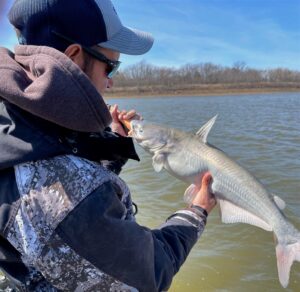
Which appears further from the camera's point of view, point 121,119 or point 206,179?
point 121,119

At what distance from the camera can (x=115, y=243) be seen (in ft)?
5.10

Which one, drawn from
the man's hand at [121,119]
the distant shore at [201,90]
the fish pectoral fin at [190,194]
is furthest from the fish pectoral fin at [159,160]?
the distant shore at [201,90]

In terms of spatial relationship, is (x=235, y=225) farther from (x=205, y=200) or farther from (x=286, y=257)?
(x=205, y=200)

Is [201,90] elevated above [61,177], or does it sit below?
below

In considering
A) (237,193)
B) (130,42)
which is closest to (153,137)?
(237,193)

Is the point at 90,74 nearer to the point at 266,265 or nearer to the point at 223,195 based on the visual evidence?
the point at 223,195

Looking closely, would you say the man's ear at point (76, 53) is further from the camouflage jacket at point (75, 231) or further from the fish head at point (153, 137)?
the fish head at point (153, 137)

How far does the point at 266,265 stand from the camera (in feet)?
17.3

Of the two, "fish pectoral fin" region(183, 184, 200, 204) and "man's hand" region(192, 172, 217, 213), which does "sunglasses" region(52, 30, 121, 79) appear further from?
"fish pectoral fin" region(183, 184, 200, 204)

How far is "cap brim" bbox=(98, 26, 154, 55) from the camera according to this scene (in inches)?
73.9

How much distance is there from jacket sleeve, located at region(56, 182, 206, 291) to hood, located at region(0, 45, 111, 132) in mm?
277

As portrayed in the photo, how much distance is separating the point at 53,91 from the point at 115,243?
1.96 feet

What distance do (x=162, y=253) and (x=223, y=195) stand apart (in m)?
1.56

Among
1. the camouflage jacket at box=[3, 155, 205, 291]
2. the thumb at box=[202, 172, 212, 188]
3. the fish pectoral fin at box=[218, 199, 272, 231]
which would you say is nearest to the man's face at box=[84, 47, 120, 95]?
the camouflage jacket at box=[3, 155, 205, 291]
